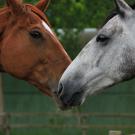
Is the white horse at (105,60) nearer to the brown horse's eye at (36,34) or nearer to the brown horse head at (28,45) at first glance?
the brown horse head at (28,45)

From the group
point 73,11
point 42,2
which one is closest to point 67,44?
point 73,11

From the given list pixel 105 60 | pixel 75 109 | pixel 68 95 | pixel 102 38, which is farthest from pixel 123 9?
pixel 75 109

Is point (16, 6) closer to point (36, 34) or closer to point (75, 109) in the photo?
point (36, 34)

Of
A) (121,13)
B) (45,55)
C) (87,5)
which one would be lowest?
(87,5)

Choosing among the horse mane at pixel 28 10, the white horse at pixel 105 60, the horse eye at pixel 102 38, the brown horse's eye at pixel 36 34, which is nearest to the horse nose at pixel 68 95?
the white horse at pixel 105 60

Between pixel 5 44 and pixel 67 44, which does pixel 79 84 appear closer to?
pixel 5 44

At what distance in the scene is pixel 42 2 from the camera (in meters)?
8.33

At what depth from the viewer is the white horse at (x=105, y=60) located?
6.62 m

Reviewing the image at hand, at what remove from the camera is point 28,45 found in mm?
7848

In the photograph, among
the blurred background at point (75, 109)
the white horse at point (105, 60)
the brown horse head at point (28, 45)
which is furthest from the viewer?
the blurred background at point (75, 109)

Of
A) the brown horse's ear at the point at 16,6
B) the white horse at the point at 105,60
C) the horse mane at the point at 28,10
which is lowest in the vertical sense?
the horse mane at the point at 28,10

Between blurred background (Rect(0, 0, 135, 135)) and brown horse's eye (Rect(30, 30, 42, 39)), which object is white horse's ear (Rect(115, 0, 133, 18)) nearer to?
brown horse's eye (Rect(30, 30, 42, 39))

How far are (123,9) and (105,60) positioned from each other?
467 mm

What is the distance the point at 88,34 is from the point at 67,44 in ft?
7.08
